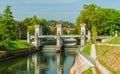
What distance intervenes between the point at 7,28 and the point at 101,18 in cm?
3652

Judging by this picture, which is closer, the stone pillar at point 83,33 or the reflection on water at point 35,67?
the reflection on water at point 35,67

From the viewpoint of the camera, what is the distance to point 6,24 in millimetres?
83812

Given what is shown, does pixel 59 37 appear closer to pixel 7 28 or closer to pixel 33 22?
pixel 33 22

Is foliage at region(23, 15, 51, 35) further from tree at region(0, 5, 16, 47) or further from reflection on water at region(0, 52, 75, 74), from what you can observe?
reflection on water at region(0, 52, 75, 74)

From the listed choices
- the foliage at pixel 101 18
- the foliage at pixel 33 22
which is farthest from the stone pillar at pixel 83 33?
the foliage at pixel 33 22

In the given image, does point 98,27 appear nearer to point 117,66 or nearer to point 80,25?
point 80,25

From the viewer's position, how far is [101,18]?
354ft

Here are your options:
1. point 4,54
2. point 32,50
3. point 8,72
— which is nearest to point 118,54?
point 8,72

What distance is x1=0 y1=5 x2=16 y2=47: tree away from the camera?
79.8 meters

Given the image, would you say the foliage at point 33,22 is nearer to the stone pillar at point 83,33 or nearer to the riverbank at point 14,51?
the riverbank at point 14,51

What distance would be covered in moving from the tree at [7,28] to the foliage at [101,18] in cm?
3171

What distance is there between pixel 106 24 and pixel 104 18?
2667 millimetres

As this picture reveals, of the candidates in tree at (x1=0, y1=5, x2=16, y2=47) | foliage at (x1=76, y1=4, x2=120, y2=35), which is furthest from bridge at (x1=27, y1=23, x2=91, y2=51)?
tree at (x1=0, y1=5, x2=16, y2=47)

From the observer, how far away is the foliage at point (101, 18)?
349ft
